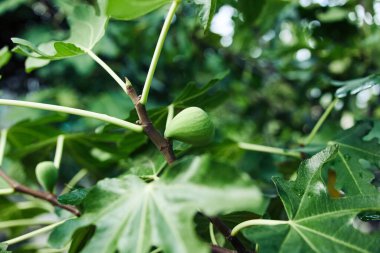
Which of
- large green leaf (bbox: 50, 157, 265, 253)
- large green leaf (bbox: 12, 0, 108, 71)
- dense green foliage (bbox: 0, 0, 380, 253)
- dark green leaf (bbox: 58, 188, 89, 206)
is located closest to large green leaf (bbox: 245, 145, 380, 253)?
dense green foliage (bbox: 0, 0, 380, 253)

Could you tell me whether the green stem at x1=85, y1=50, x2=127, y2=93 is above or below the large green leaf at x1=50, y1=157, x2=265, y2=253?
above

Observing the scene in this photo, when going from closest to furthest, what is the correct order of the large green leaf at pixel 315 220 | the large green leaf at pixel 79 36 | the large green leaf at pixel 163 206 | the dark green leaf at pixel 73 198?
the large green leaf at pixel 163 206 → the large green leaf at pixel 315 220 → the dark green leaf at pixel 73 198 → the large green leaf at pixel 79 36

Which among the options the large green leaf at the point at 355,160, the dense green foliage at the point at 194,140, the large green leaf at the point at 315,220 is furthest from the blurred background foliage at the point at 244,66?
the large green leaf at the point at 315,220

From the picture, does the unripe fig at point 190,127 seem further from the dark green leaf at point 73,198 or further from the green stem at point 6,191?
the green stem at point 6,191

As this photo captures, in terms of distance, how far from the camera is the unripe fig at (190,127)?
2.11 ft

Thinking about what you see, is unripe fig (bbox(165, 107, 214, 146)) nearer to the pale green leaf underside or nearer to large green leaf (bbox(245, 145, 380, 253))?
large green leaf (bbox(245, 145, 380, 253))

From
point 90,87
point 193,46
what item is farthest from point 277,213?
point 90,87

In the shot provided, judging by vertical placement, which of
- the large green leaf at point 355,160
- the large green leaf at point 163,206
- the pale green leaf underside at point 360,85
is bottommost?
the large green leaf at point 355,160

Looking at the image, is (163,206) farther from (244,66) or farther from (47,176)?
(244,66)

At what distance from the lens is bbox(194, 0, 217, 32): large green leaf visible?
2.19 ft

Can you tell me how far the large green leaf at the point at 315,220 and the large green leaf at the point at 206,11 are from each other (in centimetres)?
27

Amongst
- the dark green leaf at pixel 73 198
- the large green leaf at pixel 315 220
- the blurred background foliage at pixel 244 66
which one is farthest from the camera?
the blurred background foliage at pixel 244 66

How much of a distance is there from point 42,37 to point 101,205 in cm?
228

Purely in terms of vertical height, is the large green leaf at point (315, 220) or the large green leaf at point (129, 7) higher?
the large green leaf at point (129, 7)
